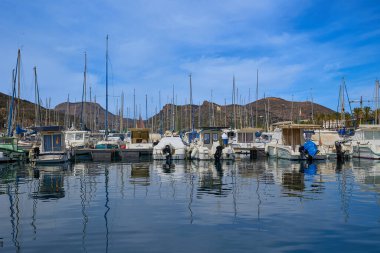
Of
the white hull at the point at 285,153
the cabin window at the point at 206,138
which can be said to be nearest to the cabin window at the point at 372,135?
the white hull at the point at 285,153

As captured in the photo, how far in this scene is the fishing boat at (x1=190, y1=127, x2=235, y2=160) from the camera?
35.2 meters

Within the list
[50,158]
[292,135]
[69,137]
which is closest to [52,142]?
[50,158]

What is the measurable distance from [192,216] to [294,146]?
27.7 m

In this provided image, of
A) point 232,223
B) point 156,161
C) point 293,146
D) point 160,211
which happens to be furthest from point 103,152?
point 232,223

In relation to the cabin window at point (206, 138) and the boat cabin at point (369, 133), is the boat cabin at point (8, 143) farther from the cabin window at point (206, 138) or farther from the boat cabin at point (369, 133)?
the boat cabin at point (369, 133)

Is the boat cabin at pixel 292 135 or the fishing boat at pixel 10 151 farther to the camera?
the boat cabin at pixel 292 135

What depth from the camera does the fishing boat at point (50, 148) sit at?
32250 millimetres

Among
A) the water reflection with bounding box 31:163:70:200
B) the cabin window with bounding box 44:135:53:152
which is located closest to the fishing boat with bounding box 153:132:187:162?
the cabin window with bounding box 44:135:53:152

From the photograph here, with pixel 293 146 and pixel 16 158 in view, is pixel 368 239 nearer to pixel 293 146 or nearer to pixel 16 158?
pixel 293 146

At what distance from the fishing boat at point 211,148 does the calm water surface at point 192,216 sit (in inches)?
607

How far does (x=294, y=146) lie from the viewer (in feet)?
123

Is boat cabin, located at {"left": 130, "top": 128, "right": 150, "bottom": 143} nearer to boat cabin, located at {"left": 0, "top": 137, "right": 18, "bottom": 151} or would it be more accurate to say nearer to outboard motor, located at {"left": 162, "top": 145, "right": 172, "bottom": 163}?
outboard motor, located at {"left": 162, "top": 145, "right": 172, "bottom": 163}

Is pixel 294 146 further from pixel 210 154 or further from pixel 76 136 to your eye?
pixel 76 136

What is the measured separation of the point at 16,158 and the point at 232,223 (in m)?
30.2
